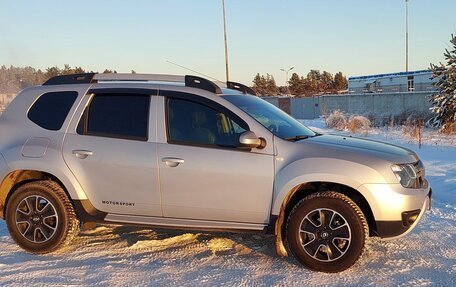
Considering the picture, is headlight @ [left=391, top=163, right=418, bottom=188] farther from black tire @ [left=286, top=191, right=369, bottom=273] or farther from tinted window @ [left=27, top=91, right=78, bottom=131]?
tinted window @ [left=27, top=91, right=78, bottom=131]

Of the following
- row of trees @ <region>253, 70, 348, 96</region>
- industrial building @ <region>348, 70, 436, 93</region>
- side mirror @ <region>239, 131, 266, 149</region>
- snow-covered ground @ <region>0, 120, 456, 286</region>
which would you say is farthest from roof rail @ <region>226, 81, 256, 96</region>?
row of trees @ <region>253, 70, 348, 96</region>

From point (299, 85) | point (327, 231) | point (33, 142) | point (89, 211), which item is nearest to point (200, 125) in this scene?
point (89, 211)

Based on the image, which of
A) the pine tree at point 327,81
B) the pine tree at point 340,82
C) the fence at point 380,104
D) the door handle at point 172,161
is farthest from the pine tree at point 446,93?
the pine tree at point 340,82

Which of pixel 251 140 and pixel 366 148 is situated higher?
pixel 251 140

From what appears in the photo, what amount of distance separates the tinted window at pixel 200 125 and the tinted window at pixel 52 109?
1.22 meters

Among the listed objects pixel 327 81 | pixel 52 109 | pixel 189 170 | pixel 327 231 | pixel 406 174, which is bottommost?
pixel 327 231

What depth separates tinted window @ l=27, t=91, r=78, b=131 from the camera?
5004mm

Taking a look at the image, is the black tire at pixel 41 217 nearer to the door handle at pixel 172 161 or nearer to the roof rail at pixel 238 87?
the door handle at pixel 172 161

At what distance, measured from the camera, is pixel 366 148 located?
15.0 ft

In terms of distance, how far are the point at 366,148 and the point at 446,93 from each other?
53.0ft

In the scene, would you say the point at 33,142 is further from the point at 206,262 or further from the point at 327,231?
the point at 327,231

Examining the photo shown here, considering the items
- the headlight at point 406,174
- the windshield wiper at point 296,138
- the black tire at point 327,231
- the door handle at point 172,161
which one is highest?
the windshield wiper at point 296,138

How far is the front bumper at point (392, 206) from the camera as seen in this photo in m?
4.17

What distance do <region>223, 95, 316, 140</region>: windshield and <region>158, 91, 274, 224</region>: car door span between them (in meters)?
0.23
